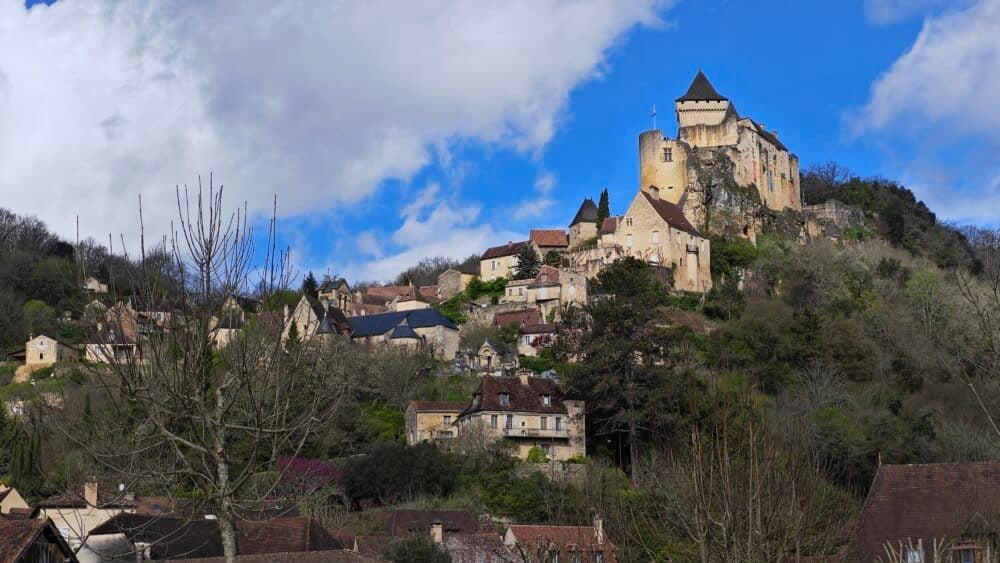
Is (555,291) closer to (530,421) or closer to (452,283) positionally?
(452,283)

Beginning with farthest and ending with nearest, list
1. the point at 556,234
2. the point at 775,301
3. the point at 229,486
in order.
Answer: the point at 556,234 → the point at 775,301 → the point at 229,486

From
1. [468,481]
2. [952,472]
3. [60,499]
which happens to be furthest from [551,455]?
[952,472]

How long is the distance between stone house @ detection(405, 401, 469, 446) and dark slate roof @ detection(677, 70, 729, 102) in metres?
44.3

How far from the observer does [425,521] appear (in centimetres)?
4422

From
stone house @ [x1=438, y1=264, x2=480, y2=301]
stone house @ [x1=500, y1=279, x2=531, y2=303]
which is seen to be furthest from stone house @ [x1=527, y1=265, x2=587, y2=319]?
stone house @ [x1=438, y1=264, x2=480, y2=301]

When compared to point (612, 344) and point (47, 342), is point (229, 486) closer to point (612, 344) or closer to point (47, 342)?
point (612, 344)

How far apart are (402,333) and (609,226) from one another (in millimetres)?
18414

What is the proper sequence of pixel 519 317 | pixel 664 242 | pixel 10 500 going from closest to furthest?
1. pixel 10 500
2. pixel 519 317
3. pixel 664 242

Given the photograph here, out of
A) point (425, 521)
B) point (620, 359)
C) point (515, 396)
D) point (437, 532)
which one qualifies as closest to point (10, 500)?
point (425, 521)

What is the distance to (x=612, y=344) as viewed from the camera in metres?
54.7

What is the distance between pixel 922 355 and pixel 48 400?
48.5 metres

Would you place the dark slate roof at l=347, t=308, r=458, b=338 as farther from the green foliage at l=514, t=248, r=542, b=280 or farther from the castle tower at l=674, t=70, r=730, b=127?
the castle tower at l=674, t=70, r=730, b=127

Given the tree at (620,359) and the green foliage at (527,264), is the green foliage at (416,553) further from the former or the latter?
the green foliage at (527,264)

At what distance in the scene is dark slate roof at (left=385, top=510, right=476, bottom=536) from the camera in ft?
143
